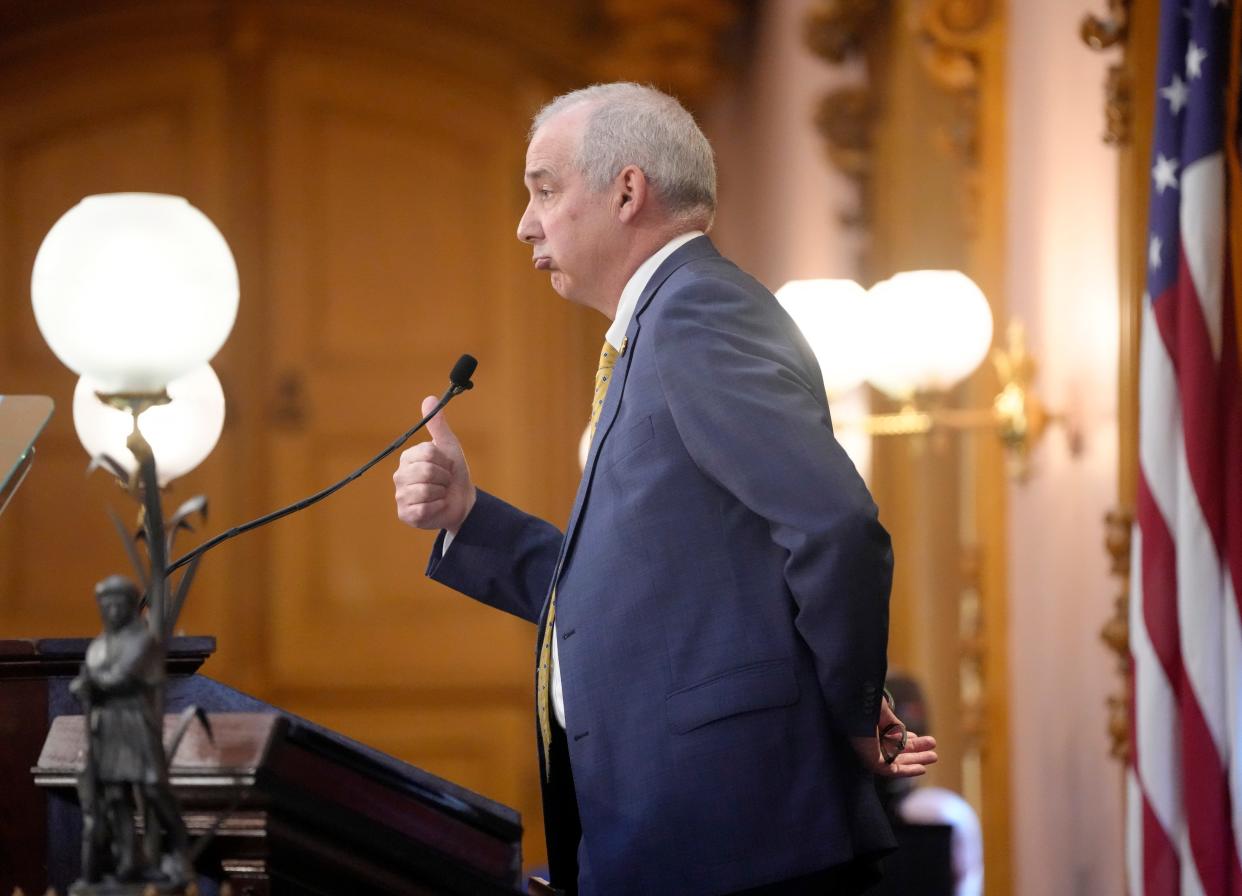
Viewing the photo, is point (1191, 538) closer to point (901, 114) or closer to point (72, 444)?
point (901, 114)

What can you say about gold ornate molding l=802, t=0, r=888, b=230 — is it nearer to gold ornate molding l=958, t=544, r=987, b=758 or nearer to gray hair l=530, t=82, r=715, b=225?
gold ornate molding l=958, t=544, r=987, b=758

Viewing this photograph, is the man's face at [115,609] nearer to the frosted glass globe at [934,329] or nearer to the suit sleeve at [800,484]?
the suit sleeve at [800,484]

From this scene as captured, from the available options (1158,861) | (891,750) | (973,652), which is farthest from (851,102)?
(891,750)

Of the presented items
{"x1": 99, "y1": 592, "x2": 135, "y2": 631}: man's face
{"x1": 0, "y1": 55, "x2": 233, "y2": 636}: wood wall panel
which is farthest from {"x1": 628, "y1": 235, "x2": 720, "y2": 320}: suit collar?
{"x1": 0, "y1": 55, "x2": 233, "y2": 636}: wood wall panel

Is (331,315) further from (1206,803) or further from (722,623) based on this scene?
(722,623)

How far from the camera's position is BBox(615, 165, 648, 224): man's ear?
213 centimetres

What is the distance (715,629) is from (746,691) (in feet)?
0.25

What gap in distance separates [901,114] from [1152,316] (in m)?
2.28

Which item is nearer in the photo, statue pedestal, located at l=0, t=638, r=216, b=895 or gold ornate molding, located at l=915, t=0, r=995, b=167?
statue pedestal, located at l=0, t=638, r=216, b=895

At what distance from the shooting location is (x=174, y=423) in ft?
9.15

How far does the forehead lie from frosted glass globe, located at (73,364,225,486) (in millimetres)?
864

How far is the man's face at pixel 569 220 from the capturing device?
7.01 feet

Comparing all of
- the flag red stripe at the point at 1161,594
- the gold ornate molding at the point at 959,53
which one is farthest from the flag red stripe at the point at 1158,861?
the gold ornate molding at the point at 959,53

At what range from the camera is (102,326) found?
1.99 meters
